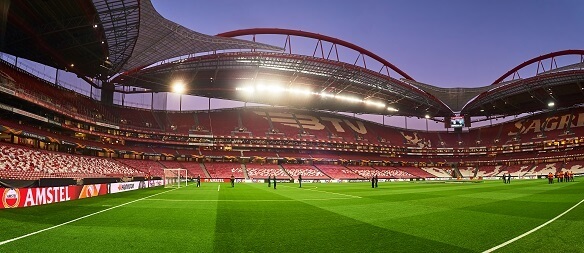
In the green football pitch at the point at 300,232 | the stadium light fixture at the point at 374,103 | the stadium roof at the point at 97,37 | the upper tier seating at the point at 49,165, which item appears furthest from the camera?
the stadium light fixture at the point at 374,103

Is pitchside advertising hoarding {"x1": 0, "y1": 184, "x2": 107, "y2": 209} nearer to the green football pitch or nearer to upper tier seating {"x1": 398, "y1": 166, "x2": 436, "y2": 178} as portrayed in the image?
the green football pitch

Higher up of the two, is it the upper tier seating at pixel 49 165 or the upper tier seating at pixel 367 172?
the upper tier seating at pixel 49 165

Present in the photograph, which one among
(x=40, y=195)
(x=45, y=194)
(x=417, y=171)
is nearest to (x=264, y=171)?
(x=417, y=171)

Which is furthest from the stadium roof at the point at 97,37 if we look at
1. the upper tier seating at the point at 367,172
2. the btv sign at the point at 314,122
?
the upper tier seating at the point at 367,172

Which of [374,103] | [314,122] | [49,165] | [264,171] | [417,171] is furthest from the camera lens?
[314,122]

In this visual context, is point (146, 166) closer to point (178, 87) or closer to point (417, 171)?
point (178, 87)

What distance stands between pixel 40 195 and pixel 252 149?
5493 centimetres

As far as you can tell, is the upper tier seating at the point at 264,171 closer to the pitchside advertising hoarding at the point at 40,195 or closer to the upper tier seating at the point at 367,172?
the upper tier seating at the point at 367,172

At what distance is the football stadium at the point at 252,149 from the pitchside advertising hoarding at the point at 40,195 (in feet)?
0.25

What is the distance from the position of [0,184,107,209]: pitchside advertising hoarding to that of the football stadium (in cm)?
8

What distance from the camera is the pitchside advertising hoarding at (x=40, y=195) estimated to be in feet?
49.1

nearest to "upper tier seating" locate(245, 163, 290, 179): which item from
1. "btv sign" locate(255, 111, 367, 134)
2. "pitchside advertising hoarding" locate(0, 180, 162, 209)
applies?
"btv sign" locate(255, 111, 367, 134)

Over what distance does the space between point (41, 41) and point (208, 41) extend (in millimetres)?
18809

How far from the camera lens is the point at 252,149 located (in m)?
71.6
